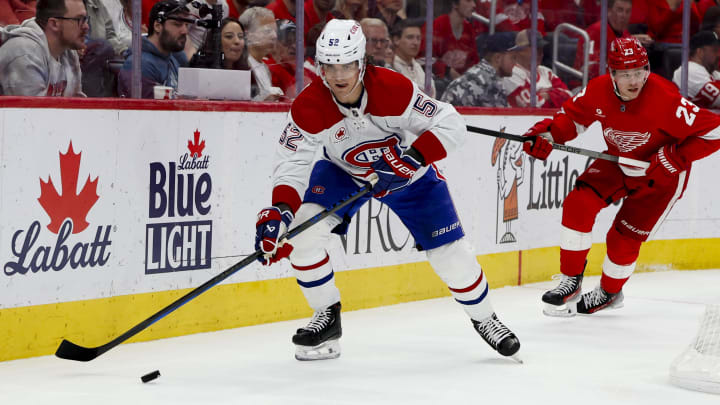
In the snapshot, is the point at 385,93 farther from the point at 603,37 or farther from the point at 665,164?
the point at 603,37

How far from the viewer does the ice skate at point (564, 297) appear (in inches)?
196

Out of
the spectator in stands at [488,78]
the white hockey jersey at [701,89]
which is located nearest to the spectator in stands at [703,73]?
the white hockey jersey at [701,89]

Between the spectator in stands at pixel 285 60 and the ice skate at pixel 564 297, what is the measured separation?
1560 mm

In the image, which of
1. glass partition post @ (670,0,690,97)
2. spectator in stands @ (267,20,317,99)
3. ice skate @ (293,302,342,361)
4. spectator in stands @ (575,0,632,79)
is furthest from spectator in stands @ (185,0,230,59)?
glass partition post @ (670,0,690,97)

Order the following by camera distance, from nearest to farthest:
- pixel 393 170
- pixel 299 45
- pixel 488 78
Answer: pixel 393 170 < pixel 299 45 < pixel 488 78

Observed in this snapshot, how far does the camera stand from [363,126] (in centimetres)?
373

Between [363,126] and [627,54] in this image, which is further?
[627,54]

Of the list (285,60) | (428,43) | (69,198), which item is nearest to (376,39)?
(428,43)

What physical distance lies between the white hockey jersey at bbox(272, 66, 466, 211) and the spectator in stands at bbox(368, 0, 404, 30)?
5.49 feet

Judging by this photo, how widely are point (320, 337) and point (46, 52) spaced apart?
57.8 inches

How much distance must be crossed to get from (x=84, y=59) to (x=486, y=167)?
2.61 m

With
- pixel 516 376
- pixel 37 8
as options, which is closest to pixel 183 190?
pixel 37 8

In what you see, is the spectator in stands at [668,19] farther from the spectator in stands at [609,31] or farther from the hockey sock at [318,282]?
the hockey sock at [318,282]

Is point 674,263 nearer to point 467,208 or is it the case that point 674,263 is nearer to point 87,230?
point 467,208
